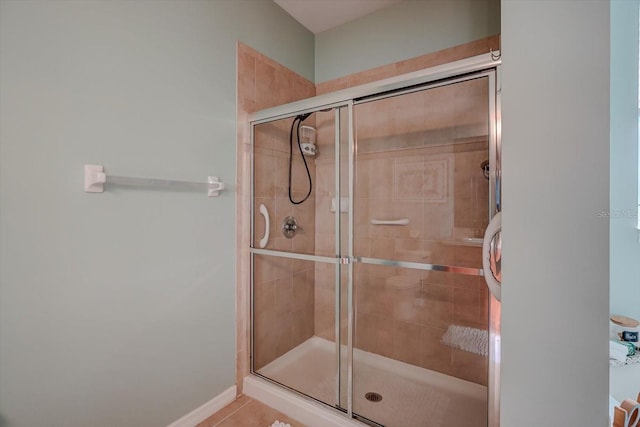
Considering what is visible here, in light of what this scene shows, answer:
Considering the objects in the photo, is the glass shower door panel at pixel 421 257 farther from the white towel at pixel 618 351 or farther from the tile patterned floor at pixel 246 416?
the white towel at pixel 618 351

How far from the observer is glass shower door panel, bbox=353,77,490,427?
4.23 ft

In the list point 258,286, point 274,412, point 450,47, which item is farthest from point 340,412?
point 450,47

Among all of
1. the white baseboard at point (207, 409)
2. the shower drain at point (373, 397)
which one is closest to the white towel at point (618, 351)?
the shower drain at point (373, 397)

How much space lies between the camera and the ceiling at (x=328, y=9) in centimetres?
201

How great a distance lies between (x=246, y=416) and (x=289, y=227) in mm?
1044

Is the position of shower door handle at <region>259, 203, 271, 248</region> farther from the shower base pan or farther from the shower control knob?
the shower base pan

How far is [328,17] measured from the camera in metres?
2.18

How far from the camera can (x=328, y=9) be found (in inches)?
81.8

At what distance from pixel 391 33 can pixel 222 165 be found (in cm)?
147

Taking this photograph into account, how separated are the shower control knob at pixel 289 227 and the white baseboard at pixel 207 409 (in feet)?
3.02

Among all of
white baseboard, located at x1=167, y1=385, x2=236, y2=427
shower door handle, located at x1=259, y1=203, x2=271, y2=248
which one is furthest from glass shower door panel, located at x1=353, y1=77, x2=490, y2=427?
white baseboard, located at x1=167, y1=385, x2=236, y2=427

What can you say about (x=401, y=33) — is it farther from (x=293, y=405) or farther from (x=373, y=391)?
(x=293, y=405)

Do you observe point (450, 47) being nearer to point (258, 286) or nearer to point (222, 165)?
point (222, 165)

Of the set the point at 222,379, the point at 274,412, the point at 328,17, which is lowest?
the point at 274,412
